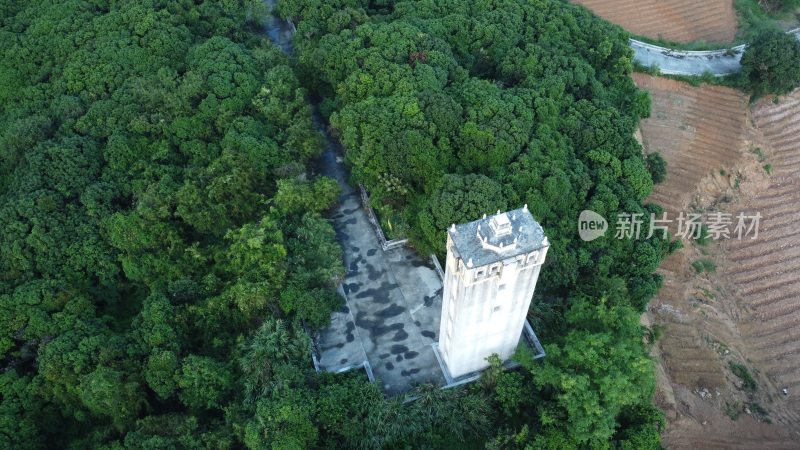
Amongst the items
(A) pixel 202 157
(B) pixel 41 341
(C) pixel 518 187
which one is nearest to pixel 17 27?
(A) pixel 202 157

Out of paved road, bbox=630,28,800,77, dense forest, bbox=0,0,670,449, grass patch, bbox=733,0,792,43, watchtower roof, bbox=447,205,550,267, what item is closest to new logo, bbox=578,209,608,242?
dense forest, bbox=0,0,670,449

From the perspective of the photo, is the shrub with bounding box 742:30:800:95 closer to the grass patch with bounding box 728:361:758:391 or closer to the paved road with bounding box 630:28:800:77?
the paved road with bounding box 630:28:800:77

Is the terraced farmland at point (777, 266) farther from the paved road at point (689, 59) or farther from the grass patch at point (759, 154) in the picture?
the paved road at point (689, 59)

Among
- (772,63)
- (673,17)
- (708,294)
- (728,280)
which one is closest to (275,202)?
(708,294)

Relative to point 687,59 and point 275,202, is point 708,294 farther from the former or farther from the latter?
point 275,202

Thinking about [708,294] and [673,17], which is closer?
[708,294]
